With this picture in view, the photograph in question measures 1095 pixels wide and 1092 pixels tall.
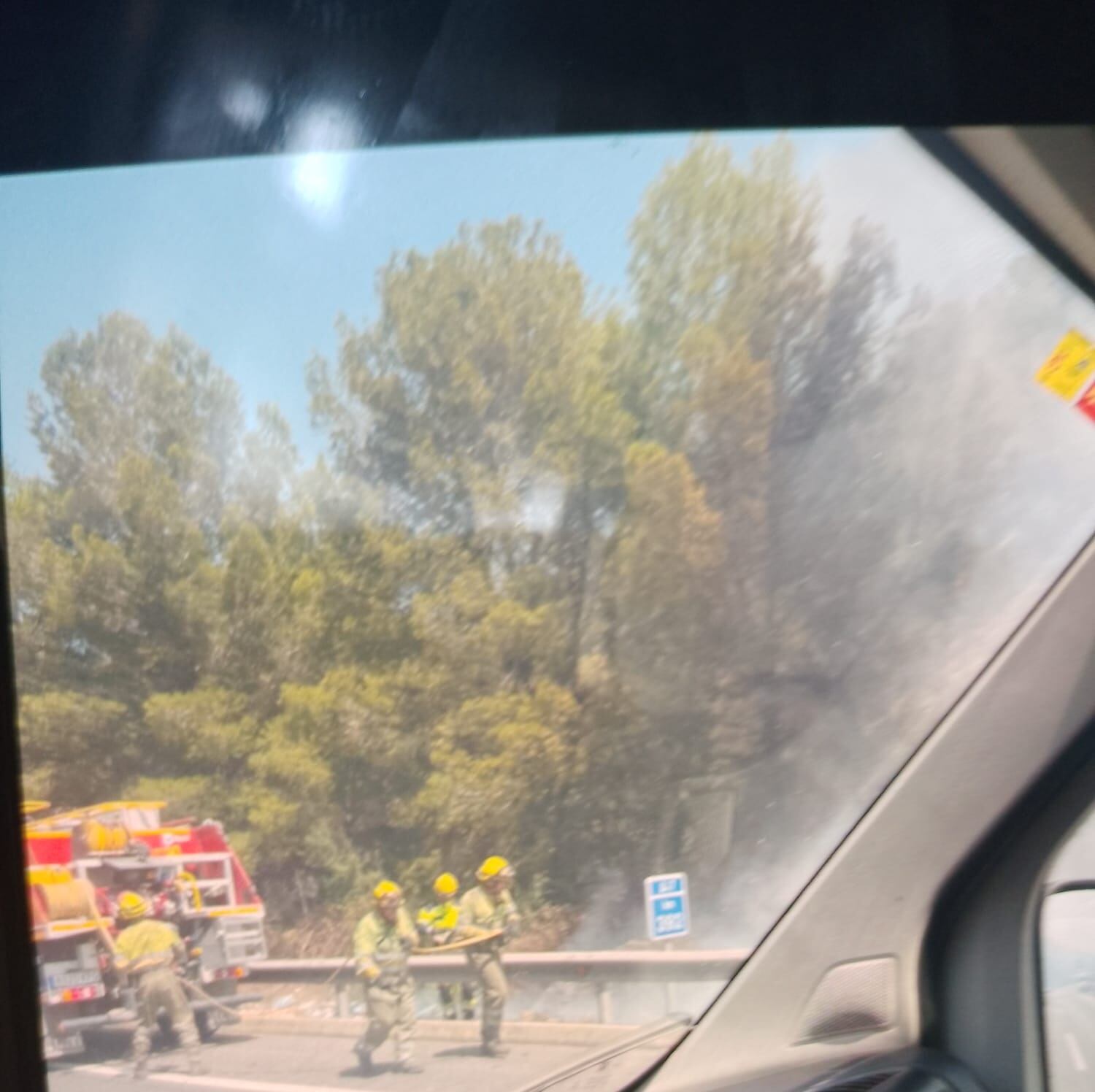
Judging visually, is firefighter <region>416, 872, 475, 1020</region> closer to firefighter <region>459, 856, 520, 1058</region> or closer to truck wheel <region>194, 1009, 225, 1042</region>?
firefighter <region>459, 856, 520, 1058</region>

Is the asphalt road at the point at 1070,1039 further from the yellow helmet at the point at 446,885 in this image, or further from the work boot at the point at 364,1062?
the work boot at the point at 364,1062

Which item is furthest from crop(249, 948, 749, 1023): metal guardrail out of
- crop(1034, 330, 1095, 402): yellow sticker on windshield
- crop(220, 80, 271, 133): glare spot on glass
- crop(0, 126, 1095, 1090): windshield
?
crop(220, 80, 271, 133): glare spot on glass

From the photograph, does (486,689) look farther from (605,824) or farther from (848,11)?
(848,11)

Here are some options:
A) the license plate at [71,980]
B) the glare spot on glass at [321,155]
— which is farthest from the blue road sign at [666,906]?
the glare spot on glass at [321,155]

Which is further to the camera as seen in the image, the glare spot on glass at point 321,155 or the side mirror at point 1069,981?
the side mirror at point 1069,981

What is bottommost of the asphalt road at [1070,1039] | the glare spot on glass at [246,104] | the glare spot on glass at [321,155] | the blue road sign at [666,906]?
the asphalt road at [1070,1039]

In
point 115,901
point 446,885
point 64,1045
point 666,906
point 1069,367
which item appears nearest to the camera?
point 64,1045

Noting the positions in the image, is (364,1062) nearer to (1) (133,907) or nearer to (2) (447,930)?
(2) (447,930)

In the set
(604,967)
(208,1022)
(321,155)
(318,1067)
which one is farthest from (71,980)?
(321,155)
